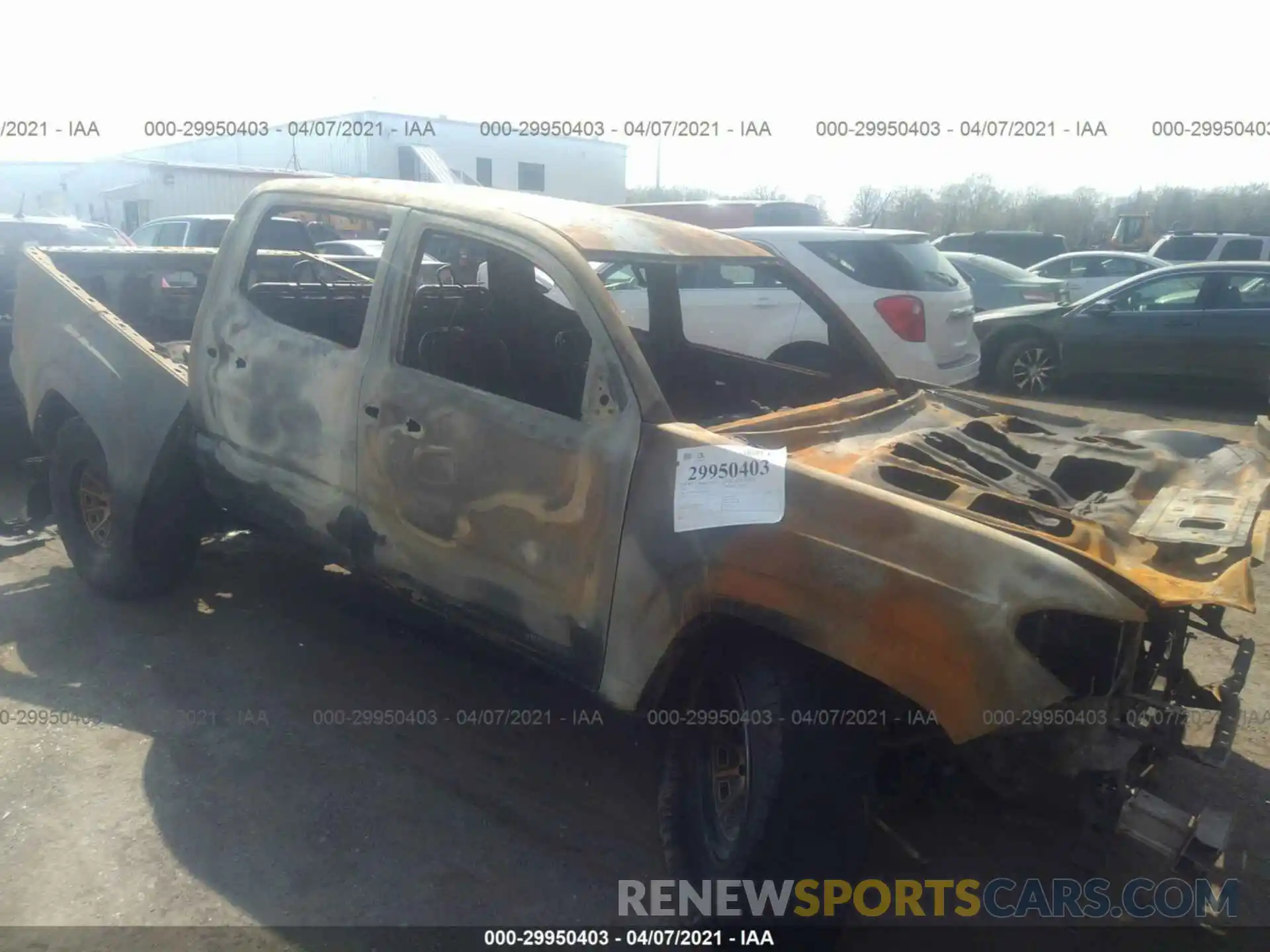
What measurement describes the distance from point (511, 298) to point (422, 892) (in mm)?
2328

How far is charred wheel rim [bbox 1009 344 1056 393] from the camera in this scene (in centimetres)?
1147

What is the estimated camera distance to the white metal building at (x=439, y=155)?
26297 millimetres

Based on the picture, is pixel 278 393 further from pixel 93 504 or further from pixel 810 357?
pixel 810 357

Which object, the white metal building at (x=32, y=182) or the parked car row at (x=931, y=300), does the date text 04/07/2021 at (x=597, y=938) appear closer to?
the parked car row at (x=931, y=300)

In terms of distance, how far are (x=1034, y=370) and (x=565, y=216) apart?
9415 millimetres

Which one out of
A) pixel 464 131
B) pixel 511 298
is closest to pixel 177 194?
pixel 464 131

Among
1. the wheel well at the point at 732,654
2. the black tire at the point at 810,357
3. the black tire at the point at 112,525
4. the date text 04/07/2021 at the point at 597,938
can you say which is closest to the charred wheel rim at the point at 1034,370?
the black tire at the point at 810,357

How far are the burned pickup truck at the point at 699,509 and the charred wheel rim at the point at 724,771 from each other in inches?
0.5

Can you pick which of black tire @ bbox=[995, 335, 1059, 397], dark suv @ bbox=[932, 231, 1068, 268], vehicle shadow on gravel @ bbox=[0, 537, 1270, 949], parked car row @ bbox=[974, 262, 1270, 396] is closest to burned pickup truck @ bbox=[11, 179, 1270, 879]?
vehicle shadow on gravel @ bbox=[0, 537, 1270, 949]

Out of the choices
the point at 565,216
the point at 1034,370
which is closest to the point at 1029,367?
the point at 1034,370

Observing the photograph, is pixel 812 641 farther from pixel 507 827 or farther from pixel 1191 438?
pixel 1191 438

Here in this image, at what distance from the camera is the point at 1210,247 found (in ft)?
53.9

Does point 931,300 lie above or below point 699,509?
above

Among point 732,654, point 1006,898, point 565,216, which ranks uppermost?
point 565,216
